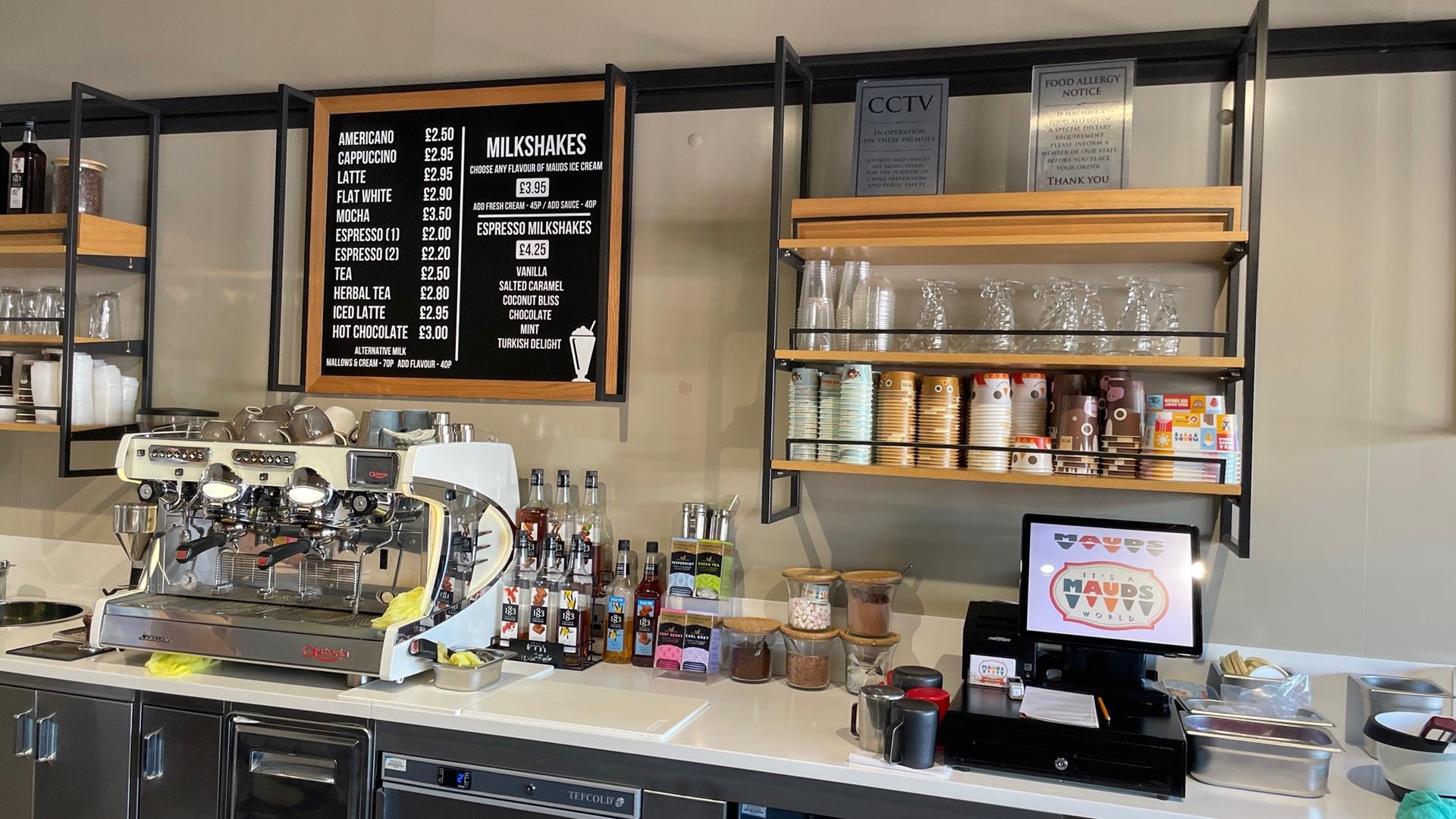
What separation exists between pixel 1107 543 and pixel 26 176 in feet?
10.3

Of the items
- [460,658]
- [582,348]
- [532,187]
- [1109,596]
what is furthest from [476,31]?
[1109,596]

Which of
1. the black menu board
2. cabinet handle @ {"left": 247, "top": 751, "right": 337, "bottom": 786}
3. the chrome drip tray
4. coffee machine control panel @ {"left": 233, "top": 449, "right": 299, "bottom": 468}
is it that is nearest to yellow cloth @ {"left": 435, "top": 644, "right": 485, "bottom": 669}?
the chrome drip tray

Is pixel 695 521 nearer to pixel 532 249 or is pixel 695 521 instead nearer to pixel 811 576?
pixel 811 576

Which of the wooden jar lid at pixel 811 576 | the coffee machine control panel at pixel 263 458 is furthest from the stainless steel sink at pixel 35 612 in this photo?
the wooden jar lid at pixel 811 576

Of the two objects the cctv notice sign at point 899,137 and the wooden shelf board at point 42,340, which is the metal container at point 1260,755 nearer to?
the cctv notice sign at point 899,137

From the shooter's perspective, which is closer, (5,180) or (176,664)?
(176,664)

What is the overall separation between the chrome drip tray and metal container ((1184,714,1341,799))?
1644mm

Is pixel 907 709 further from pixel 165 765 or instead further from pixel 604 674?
pixel 165 765

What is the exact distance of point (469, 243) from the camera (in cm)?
286

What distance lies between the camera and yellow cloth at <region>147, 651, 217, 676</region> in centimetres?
229

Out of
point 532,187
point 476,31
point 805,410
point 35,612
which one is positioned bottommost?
point 35,612

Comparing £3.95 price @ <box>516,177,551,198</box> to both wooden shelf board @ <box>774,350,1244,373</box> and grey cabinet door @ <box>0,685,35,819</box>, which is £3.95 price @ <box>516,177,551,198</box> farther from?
grey cabinet door @ <box>0,685,35,819</box>

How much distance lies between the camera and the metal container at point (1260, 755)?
179 cm

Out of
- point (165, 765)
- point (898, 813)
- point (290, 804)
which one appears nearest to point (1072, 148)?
point (898, 813)
